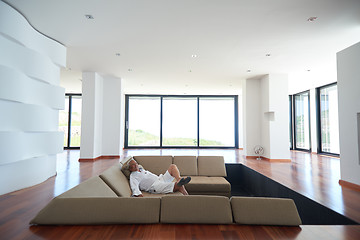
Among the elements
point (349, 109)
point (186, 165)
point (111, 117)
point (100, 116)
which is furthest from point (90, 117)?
point (349, 109)

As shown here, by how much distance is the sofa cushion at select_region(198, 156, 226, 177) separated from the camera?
4.09m

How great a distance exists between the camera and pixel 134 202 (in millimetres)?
1471

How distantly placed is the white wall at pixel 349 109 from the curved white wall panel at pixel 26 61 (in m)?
5.66

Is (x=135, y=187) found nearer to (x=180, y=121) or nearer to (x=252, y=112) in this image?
→ (x=252, y=112)

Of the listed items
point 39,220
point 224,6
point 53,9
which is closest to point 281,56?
point 224,6

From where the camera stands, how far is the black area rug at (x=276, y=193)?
8.47ft

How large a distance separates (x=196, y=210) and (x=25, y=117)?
3.51m

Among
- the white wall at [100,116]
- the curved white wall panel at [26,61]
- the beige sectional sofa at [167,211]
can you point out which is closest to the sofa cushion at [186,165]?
the beige sectional sofa at [167,211]

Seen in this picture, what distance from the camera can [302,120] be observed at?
9.66 m

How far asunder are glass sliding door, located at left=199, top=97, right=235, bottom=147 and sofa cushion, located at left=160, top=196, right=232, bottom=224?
9.28 metres

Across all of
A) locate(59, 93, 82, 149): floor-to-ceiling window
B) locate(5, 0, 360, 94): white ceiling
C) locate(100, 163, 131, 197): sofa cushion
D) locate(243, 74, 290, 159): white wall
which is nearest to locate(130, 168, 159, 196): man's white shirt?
locate(100, 163, 131, 197): sofa cushion

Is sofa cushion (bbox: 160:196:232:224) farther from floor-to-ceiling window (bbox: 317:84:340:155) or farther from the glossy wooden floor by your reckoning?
floor-to-ceiling window (bbox: 317:84:340:155)

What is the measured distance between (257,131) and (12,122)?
6800 millimetres

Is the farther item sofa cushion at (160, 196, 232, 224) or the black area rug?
the black area rug
